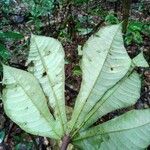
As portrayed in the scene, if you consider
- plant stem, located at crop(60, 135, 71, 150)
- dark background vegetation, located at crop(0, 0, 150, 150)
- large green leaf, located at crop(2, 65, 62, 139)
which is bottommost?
dark background vegetation, located at crop(0, 0, 150, 150)

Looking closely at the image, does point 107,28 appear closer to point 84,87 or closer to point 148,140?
point 84,87

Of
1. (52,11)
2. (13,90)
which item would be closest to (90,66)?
(13,90)

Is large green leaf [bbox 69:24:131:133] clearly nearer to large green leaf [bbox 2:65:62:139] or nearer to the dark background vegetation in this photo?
large green leaf [bbox 2:65:62:139]

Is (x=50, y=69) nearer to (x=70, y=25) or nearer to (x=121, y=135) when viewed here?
(x=121, y=135)

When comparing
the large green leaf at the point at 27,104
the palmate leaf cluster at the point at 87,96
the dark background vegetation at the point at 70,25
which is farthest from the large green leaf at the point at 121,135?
the dark background vegetation at the point at 70,25

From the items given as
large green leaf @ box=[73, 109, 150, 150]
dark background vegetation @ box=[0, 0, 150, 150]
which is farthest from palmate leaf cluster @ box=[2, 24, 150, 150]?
dark background vegetation @ box=[0, 0, 150, 150]

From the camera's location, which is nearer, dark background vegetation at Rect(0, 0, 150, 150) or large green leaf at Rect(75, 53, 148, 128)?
large green leaf at Rect(75, 53, 148, 128)

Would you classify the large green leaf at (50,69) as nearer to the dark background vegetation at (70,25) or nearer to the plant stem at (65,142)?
the plant stem at (65,142)
